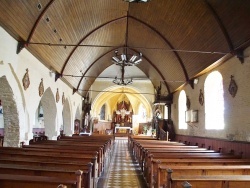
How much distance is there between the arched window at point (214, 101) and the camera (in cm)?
1169

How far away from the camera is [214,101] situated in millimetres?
12250

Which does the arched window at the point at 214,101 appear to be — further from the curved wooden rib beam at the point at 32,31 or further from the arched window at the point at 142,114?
the arched window at the point at 142,114

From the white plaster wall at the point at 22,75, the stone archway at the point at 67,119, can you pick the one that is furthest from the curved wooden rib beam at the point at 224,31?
the stone archway at the point at 67,119

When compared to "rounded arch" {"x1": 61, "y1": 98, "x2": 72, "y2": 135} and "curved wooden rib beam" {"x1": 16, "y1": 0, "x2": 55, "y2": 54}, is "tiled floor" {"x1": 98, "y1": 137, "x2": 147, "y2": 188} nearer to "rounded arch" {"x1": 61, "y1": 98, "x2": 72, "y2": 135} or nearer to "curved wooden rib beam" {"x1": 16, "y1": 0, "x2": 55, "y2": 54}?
"curved wooden rib beam" {"x1": 16, "y1": 0, "x2": 55, "y2": 54}

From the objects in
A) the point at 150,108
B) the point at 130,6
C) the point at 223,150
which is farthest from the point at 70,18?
the point at 150,108

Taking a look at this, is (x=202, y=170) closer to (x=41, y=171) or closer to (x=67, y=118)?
(x=41, y=171)

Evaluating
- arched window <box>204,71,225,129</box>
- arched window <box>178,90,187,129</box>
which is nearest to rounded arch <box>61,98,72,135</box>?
arched window <box>178,90,187,129</box>

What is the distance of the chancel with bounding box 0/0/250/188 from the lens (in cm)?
549

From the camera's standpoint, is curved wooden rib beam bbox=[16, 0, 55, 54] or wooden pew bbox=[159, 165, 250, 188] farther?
curved wooden rib beam bbox=[16, 0, 55, 54]

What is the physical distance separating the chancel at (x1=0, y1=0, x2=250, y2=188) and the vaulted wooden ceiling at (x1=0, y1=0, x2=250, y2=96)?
49mm

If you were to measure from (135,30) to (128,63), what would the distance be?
2438 millimetres

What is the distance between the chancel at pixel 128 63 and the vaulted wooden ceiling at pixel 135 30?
0.16ft

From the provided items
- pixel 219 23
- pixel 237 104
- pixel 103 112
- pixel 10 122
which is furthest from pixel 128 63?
pixel 103 112

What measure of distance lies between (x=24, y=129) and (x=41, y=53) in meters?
3.22
